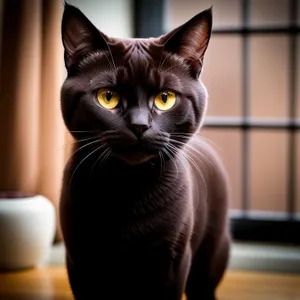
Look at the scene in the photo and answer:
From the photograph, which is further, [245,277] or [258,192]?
[258,192]

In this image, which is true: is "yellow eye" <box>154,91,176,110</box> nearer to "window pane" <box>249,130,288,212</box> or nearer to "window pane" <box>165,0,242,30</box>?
"window pane" <box>165,0,242,30</box>

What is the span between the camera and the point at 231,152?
1.39 meters

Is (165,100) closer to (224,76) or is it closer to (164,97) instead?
(164,97)

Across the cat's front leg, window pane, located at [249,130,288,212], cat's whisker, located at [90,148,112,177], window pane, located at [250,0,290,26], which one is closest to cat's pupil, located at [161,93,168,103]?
cat's whisker, located at [90,148,112,177]

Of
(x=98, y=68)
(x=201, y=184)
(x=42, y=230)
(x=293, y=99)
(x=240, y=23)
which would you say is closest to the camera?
(x=98, y=68)

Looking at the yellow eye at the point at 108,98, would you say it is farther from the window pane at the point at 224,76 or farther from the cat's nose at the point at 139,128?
the window pane at the point at 224,76

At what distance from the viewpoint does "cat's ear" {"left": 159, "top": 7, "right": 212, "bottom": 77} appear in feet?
2.54

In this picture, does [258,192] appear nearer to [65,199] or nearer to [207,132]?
[207,132]

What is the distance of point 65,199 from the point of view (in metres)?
0.84

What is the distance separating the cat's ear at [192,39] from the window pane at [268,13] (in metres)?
0.49

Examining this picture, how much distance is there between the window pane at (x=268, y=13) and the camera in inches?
48.6

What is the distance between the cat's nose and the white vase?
43 centimetres

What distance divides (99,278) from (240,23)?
0.69 meters

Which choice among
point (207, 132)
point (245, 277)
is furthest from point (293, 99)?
point (245, 277)
